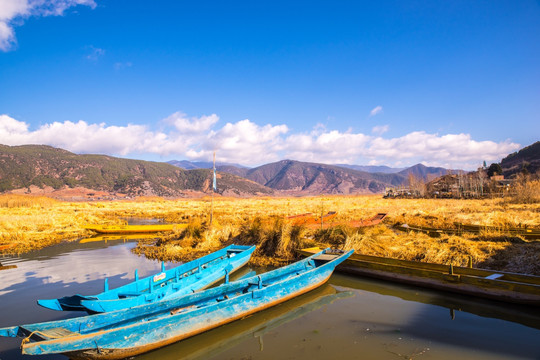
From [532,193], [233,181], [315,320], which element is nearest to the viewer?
[315,320]

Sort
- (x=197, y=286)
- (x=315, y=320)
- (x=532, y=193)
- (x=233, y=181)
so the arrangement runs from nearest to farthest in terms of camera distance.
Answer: (x=315, y=320), (x=197, y=286), (x=532, y=193), (x=233, y=181)

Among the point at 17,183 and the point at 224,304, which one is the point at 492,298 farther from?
the point at 17,183

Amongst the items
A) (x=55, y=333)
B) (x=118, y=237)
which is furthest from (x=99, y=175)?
(x=55, y=333)

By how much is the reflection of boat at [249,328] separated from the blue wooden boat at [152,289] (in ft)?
4.38

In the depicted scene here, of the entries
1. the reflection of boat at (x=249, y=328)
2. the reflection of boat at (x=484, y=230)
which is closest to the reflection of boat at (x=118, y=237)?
the reflection of boat at (x=249, y=328)

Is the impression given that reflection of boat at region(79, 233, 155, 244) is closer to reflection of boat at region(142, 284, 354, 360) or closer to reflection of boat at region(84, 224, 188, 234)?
reflection of boat at region(84, 224, 188, 234)

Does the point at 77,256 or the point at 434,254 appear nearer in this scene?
the point at 434,254

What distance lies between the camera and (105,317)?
5852mm

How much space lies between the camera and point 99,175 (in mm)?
122500

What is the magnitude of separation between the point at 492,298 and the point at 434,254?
3435 mm

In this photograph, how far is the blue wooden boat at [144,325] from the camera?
5113mm

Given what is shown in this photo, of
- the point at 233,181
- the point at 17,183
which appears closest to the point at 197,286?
the point at 17,183

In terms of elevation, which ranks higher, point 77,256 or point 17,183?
point 17,183

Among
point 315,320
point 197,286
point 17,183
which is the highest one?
point 17,183
